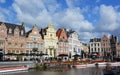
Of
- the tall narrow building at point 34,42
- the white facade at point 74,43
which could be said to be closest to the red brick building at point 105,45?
the white facade at point 74,43

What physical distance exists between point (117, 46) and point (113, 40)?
368 cm

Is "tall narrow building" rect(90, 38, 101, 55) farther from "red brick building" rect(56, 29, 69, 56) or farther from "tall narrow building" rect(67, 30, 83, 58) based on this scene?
"red brick building" rect(56, 29, 69, 56)

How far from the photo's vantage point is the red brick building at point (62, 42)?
326 feet

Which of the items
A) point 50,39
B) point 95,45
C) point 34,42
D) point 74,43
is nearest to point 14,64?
point 34,42

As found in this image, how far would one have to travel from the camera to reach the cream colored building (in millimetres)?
93312

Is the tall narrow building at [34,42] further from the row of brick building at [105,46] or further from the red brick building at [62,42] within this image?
the row of brick building at [105,46]

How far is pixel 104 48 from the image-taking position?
5290 inches

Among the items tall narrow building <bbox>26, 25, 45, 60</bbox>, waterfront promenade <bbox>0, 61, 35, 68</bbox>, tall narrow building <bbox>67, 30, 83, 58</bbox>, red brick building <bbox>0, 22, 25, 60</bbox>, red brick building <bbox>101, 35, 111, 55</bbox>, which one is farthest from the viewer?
red brick building <bbox>101, 35, 111, 55</bbox>

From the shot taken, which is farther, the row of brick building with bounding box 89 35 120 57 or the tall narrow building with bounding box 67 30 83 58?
the row of brick building with bounding box 89 35 120 57

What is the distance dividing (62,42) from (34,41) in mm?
15992

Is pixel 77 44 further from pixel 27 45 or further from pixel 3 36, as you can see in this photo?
pixel 3 36

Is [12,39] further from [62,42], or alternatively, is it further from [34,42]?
[62,42]

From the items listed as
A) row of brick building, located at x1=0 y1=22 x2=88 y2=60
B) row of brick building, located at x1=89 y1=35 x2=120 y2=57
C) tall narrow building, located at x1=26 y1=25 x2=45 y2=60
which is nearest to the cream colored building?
row of brick building, located at x1=0 y1=22 x2=88 y2=60

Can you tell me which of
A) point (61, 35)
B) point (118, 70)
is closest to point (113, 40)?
point (61, 35)
